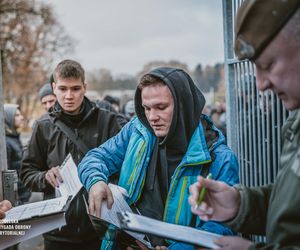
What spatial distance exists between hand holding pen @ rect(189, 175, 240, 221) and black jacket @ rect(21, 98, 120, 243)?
5.69 ft

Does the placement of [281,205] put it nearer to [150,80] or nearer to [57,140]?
[150,80]

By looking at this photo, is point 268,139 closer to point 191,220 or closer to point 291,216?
point 191,220

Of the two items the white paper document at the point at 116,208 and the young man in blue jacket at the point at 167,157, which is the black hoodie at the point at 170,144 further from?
the white paper document at the point at 116,208

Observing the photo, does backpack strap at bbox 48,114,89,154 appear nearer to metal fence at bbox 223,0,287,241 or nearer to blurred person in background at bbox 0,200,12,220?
Result: blurred person in background at bbox 0,200,12,220

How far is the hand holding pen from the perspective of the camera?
1.45 m

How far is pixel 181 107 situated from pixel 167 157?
282 mm

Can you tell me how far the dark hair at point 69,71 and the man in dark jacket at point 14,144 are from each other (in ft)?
6.96

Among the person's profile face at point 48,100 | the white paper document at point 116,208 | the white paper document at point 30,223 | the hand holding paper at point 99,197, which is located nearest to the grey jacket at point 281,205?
the white paper document at point 116,208

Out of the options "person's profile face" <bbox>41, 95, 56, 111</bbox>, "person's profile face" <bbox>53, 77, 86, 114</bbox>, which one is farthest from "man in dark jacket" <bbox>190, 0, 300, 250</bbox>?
"person's profile face" <bbox>41, 95, 56, 111</bbox>

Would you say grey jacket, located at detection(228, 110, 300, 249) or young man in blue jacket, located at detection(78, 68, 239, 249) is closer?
grey jacket, located at detection(228, 110, 300, 249)

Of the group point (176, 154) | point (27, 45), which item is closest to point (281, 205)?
point (176, 154)

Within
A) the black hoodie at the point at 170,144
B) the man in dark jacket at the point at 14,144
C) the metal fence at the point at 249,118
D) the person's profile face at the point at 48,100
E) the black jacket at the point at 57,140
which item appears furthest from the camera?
the man in dark jacket at the point at 14,144

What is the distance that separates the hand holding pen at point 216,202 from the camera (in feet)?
4.77

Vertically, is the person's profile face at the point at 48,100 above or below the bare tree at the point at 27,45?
below
